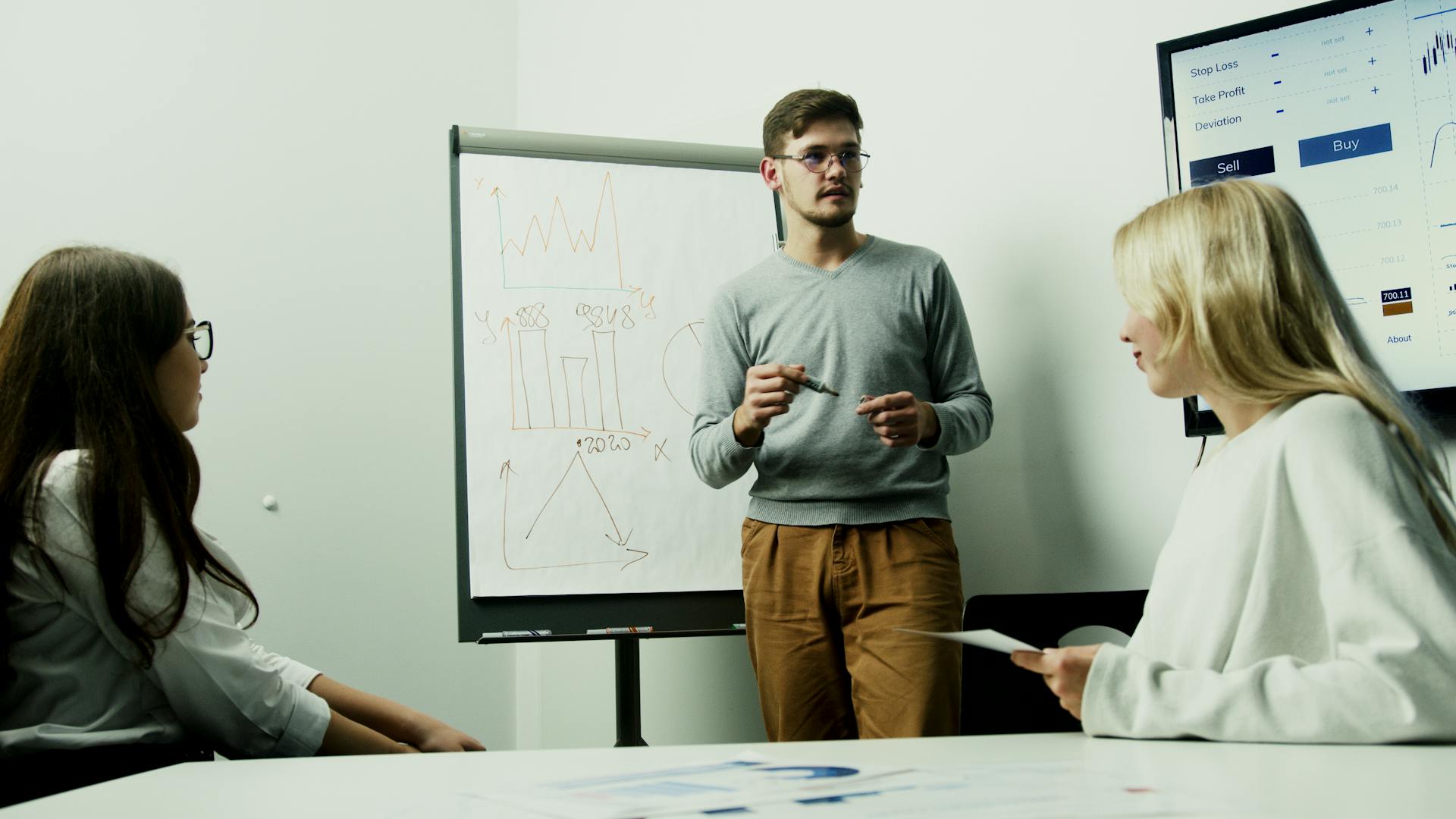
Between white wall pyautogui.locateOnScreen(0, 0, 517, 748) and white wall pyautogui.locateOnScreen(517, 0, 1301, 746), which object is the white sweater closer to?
white wall pyautogui.locateOnScreen(517, 0, 1301, 746)

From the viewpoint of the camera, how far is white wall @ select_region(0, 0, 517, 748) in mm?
2551

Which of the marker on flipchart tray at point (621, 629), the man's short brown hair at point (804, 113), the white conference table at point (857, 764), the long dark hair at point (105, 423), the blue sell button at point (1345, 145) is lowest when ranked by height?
the marker on flipchart tray at point (621, 629)

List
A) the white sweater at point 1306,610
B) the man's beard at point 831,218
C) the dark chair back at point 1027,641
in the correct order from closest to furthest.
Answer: the white sweater at point 1306,610, the dark chair back at point 1027,641, the man's beard at point 831,218

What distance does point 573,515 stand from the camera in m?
2.29

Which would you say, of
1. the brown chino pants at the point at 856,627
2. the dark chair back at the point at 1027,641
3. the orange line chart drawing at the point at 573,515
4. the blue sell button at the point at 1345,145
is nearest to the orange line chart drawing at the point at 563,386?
the orange line chart drawing at the point at 573,515

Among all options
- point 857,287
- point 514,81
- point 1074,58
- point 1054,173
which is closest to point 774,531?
point 857,287

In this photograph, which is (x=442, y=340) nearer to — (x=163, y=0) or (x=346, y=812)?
(x=163, y=0)

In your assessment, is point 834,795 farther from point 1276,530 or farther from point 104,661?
point 104,661

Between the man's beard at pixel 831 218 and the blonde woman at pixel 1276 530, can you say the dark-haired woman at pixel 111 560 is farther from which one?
the man's beard at pixel 831 218

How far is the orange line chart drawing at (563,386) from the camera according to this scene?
234cm

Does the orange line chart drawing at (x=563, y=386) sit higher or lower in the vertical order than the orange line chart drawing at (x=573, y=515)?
higher

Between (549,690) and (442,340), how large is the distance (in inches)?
40.3

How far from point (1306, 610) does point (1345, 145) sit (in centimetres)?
108

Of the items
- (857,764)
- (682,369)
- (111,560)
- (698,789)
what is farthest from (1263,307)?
(682,369)
